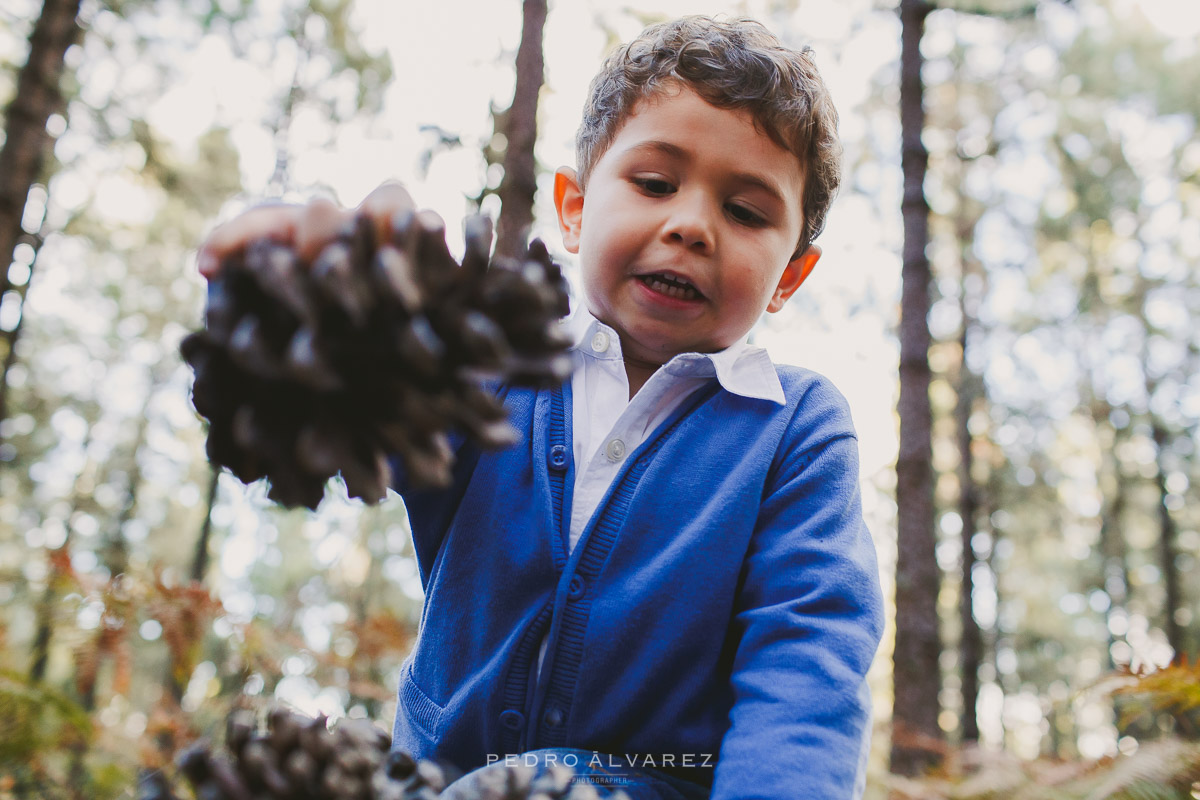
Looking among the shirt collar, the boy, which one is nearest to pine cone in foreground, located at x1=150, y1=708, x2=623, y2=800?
the boy

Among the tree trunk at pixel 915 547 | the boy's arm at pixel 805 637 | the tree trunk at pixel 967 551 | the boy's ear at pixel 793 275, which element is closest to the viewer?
the boy's arm at pixel 805 637

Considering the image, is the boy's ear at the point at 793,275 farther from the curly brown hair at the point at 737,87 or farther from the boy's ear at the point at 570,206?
the boy's ear at the point at 570,206

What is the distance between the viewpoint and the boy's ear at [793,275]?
1.98m

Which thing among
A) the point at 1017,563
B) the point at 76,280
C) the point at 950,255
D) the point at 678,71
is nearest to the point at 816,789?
the point at 678,71

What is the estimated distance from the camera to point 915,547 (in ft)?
18.7

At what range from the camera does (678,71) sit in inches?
68.3

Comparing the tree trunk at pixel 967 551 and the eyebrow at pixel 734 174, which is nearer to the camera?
the eyebrow at pixel 734 174

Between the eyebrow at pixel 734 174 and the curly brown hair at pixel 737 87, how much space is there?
11cm

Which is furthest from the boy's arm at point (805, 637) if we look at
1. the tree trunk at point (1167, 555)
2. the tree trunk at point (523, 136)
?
the tree trunk at point (1167, 555)

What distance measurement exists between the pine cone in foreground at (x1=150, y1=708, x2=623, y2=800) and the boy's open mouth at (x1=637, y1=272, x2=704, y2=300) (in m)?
0.96

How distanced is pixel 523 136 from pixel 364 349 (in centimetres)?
367

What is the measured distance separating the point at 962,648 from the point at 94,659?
12.2 meters

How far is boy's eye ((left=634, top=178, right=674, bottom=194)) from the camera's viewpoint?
63.9 inches

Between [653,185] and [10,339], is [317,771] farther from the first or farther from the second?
[10,339]
